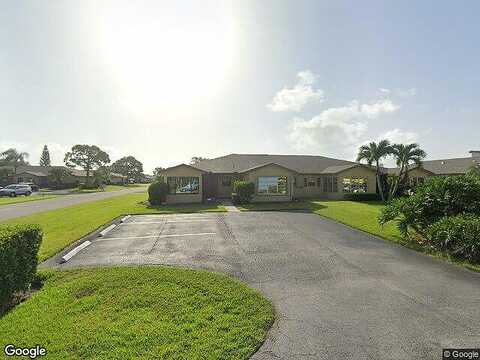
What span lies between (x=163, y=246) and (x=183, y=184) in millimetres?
17922

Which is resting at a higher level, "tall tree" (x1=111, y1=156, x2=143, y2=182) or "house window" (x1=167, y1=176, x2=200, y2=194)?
"tall tree" (x1=111, y1=156, x2=143, y2=182)

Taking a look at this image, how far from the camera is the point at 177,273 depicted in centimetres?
783

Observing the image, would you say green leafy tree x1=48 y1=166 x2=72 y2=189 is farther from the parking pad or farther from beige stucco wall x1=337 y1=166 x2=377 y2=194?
beige stucco wall x1=337 y1=166 x2=377 y2=194

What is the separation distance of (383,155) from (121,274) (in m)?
28.7

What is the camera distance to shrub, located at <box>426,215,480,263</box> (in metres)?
9.10

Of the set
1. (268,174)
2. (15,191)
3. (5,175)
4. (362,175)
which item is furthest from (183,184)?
(5,175)

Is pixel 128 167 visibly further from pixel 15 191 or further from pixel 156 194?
pixel 156 194

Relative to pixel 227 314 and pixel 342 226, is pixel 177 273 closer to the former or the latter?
pixel 227 314

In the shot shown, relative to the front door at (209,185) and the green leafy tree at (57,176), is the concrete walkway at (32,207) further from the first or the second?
the green leafy tree at (57,176)

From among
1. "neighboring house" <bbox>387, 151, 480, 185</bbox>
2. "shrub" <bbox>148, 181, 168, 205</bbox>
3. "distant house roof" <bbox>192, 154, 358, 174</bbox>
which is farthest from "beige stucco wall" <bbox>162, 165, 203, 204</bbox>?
"neighboring house" <bbox>387, 151, 480, 185</bbox>

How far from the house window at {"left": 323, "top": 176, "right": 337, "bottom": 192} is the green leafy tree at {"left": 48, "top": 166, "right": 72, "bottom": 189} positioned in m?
59.7

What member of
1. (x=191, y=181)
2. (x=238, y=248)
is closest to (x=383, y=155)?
(x=191, y=181)

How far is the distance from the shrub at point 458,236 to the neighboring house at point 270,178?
19.4 meters

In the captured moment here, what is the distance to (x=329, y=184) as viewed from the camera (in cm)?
3447
